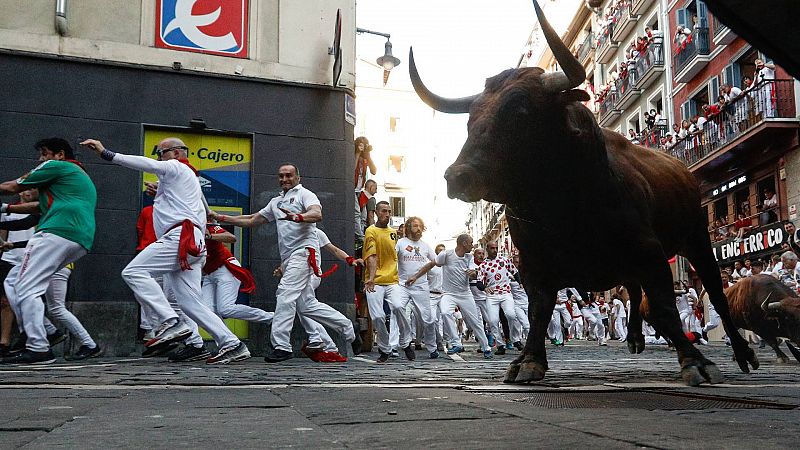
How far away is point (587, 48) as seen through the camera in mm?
47062

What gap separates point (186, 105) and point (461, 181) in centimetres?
772

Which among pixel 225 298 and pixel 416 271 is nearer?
pixel 225 298

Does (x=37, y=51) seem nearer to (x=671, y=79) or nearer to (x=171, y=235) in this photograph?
(x=171, y=235)

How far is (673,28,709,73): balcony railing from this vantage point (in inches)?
1195

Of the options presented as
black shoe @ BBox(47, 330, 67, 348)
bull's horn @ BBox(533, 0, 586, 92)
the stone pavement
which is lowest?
the stone pavement

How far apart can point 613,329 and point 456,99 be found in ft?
82.1

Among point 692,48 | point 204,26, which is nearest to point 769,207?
point 692,48

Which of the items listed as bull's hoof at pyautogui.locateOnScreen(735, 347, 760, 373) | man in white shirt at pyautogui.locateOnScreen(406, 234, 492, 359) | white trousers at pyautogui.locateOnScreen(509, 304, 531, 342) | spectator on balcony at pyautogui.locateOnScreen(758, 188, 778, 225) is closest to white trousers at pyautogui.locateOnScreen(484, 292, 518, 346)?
white trousers at pyautogui.locateOnScreen(509, 304, 531, 342)

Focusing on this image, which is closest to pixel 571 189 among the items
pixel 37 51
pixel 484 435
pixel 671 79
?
pixel 484 435

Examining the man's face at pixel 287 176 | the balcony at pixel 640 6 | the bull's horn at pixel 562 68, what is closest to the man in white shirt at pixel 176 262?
the man's face at pixel 287 176

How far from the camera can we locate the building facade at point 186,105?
34.2ft

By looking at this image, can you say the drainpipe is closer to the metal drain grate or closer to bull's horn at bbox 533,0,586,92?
bull's horn at bbox 533,0,586,92

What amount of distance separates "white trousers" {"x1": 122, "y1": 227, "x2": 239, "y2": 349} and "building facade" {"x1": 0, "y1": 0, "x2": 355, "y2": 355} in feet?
9.10

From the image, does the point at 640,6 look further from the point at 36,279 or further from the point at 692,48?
the point at 36,279
